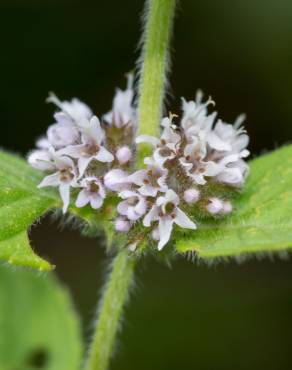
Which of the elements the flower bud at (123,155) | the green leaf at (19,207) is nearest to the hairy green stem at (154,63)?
the flower bud at (123,155)

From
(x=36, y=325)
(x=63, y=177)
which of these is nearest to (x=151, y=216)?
(x=63, y=177)

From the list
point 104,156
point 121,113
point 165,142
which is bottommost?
point 104,156

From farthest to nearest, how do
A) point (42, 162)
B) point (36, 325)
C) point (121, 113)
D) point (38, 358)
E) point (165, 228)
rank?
point (36, 325) < point (38, 358) < point (121, 113) < point (42, 162) < point (165, 228)

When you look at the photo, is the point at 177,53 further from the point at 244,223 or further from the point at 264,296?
the point at 244,223

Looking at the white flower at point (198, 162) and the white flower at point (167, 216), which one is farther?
the white flower at point (198, 162)

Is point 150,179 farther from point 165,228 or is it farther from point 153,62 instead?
point 153,62

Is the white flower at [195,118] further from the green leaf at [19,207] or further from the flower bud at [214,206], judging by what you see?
the green leaf at [19,207]

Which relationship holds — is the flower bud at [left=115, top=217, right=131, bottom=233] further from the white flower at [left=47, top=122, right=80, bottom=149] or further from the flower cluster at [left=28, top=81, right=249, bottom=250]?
the white flower at [left=47, top=122, right=80, bottom=149]
